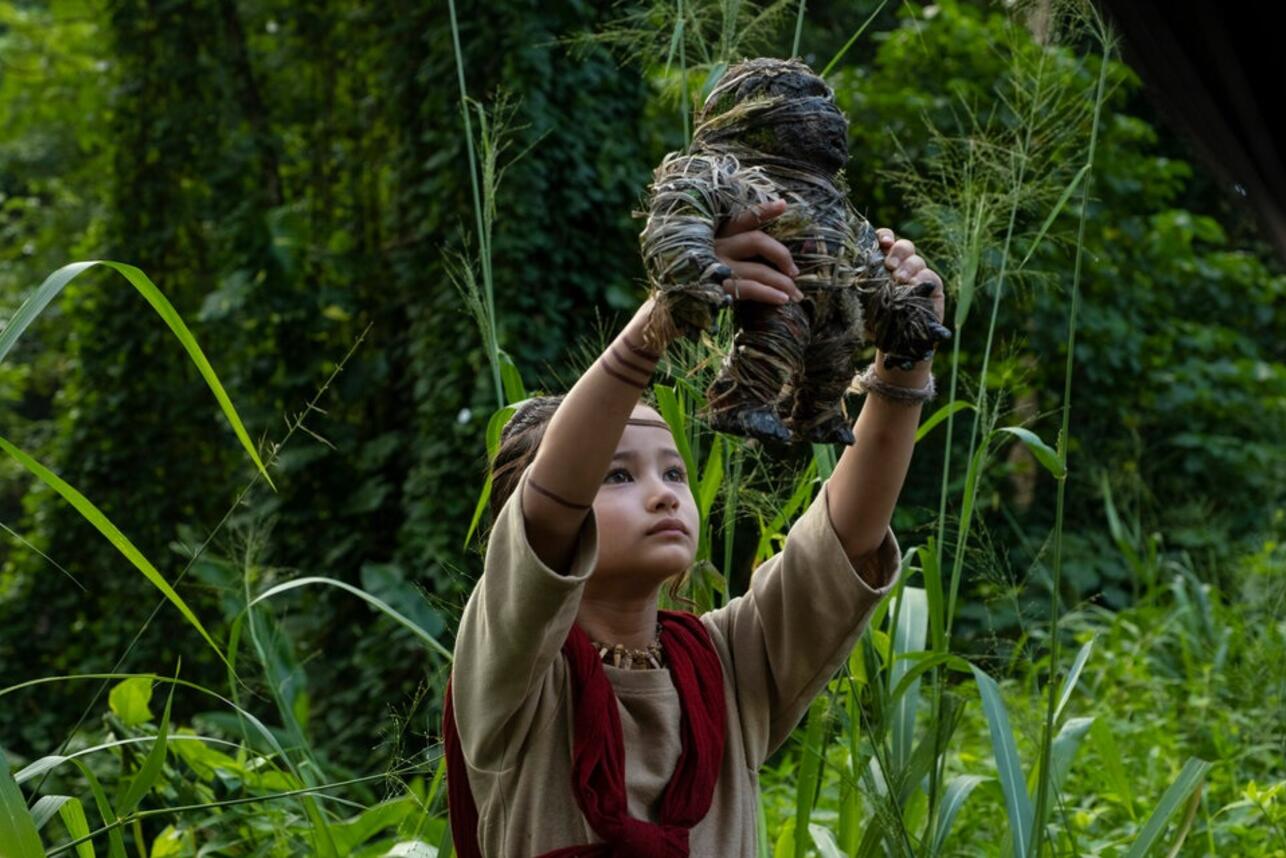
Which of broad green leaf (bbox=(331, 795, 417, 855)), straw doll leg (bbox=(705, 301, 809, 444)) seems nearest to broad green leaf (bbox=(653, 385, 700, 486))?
straw doll leg (bbox=(705, 301, 809, 444))

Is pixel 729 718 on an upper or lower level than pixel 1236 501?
upper

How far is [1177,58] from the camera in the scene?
3.27ft

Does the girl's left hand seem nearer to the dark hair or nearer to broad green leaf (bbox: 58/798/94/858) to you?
the dark hair

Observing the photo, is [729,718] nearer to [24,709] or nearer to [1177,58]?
[1177,58]

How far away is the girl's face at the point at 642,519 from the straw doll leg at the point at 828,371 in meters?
0.18

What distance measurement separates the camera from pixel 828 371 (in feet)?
5.07

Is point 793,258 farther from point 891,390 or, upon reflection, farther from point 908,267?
point 891,390

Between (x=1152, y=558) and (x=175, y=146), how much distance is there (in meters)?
4.76

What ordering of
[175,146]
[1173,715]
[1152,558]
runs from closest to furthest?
1. [1173,715]
2. [1152,558]
3. [175,146]

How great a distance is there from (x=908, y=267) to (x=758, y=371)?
10.4 inches

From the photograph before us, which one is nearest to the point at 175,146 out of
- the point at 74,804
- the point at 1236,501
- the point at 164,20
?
the point at 164,20

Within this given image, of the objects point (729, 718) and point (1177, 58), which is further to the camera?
point (729, 718)

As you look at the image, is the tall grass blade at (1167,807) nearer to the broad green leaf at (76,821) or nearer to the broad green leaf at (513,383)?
the broad green leaf at (513,383)

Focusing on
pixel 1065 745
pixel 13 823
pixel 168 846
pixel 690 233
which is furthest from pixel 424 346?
pixel 690 233
